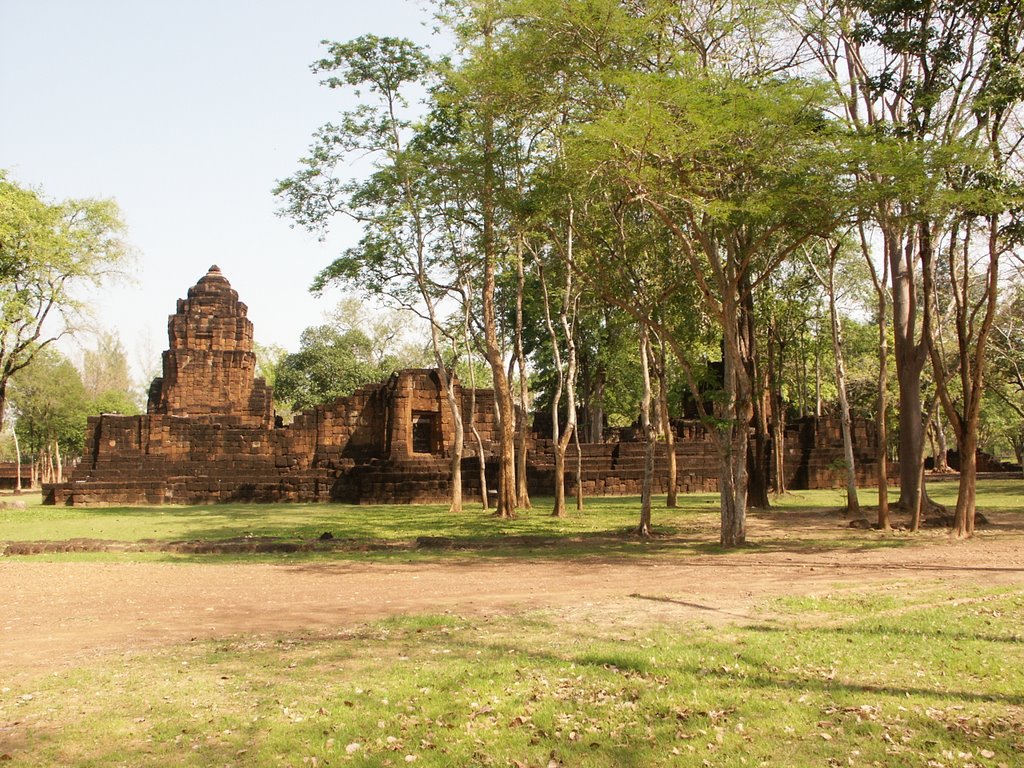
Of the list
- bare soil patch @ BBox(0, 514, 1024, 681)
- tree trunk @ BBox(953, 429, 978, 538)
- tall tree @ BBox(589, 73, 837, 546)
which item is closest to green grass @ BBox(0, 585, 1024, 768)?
bare soil patch @ BBox(0, 514, 1024, 681)

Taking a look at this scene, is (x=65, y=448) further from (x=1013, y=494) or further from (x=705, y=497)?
(x=1013, y=494)

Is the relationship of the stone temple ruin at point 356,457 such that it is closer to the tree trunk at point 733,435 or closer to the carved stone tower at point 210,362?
the carved stone tower at point 210,362

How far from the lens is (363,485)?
29.1 m

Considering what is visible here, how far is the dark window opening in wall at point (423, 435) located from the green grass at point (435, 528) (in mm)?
6433

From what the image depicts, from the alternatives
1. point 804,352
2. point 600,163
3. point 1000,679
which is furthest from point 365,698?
point 804,352

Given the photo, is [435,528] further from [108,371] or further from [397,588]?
[108,371]

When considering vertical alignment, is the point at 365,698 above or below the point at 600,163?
below

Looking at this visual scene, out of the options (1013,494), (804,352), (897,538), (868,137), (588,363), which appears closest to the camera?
(868,137)

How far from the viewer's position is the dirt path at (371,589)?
8281 mm

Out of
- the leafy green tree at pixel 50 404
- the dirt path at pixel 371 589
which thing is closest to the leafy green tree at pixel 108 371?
the leafy green tree at pixel 50 404

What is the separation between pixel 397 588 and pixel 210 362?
29704mm

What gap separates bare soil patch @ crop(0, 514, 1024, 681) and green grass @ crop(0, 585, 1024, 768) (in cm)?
95

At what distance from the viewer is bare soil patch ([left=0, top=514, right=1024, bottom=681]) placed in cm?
827

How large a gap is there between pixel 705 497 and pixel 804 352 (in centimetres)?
1024
